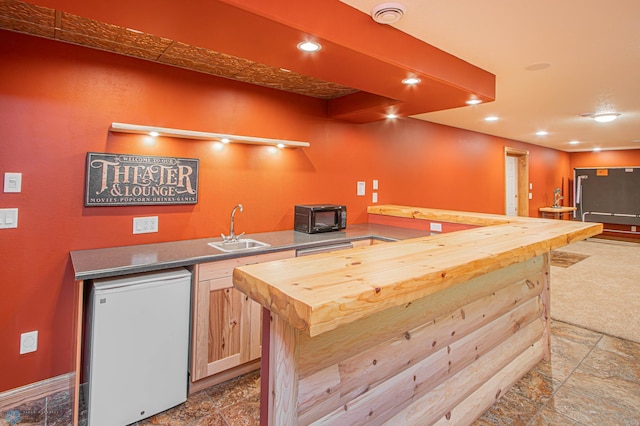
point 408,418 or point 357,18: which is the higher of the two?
point 357,18

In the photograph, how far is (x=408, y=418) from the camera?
1409mm

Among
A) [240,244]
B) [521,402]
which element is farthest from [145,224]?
[521,402]

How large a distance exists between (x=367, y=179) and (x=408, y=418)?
9.60ft

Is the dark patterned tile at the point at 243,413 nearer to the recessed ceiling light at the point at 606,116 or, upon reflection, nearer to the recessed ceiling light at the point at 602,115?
the recessed ceiling light at the point at 602,115

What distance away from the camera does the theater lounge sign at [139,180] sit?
2299 mm

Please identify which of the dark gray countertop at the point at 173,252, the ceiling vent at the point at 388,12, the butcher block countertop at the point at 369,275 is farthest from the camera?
the dark gray countertop at the point at 173,252

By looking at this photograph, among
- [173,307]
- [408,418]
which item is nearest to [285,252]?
→ [173,307]

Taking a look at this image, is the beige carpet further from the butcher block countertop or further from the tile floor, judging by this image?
the butcher block countertop

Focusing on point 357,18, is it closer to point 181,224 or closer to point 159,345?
point 181,224

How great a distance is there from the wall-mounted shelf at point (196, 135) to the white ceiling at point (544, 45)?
138 centimetres

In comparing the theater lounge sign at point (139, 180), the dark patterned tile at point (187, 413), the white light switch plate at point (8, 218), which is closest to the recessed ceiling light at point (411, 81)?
the theater lounge sign at point (139, 180)

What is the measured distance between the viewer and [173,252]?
226cm

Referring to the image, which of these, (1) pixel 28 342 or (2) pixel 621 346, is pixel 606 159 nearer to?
(2) pixel 621 346

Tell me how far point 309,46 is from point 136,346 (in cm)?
190
